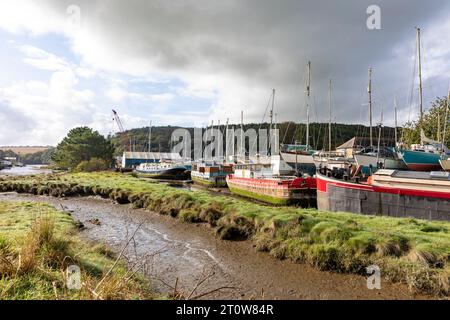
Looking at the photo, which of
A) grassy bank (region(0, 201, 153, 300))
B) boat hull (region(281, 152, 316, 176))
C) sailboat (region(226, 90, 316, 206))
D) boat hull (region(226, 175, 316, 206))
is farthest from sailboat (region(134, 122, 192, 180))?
grassy bank (region(0, 201, 153, 300))

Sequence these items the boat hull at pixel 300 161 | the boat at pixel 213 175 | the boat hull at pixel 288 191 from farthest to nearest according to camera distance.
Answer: the boat at pixel 213 175, the boat hull at pixel 300 161, the boat hull at pixel 288 191

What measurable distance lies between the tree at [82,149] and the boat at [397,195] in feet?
266

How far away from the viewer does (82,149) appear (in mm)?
82750

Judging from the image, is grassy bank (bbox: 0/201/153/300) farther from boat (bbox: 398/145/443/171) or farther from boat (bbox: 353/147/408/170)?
boat (bbox: 398/145/443/171)

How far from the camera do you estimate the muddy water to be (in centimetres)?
840

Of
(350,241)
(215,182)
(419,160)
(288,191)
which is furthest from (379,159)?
(215,182)

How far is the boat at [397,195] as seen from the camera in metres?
16.3

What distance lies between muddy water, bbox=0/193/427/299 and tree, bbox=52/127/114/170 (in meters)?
75.6

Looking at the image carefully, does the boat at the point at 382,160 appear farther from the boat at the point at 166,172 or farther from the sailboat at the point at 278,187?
the boat at the point at 166,172

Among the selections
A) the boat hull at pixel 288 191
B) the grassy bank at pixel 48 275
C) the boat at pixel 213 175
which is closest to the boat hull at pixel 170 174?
the boat at pixel 213 175

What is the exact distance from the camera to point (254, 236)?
13211mm

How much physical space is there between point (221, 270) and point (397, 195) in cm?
1394
